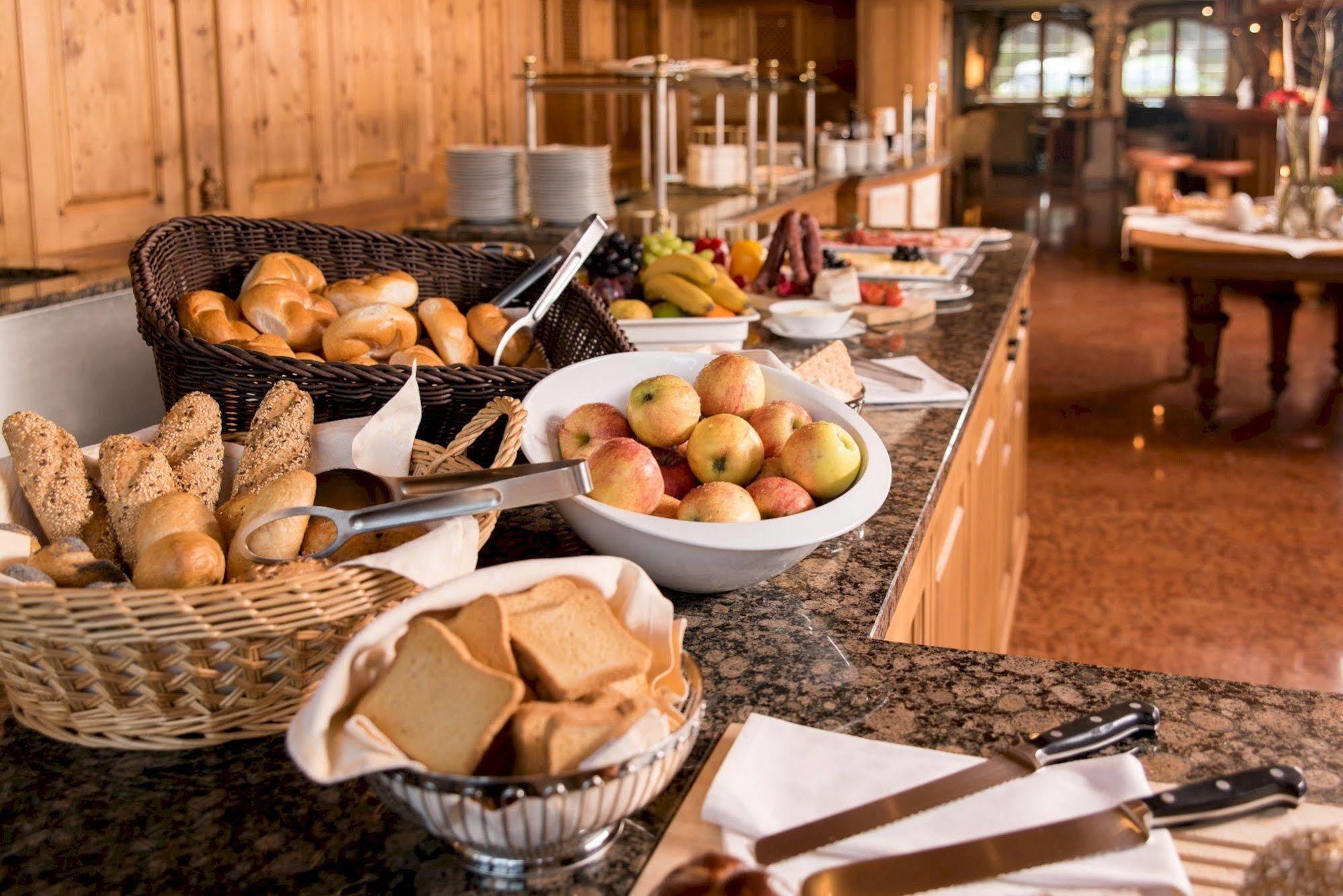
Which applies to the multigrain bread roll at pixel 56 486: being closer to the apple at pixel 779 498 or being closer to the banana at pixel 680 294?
the apple at pixel 779 498

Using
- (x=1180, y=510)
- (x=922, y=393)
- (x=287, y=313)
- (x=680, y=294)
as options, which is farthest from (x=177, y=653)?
(x=1180, y=510)

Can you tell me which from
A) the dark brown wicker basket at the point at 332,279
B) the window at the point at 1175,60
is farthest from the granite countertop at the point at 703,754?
the window at the point at 1175,60

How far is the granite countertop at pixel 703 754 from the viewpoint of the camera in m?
0.77

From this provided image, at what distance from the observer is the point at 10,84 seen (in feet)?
10.6

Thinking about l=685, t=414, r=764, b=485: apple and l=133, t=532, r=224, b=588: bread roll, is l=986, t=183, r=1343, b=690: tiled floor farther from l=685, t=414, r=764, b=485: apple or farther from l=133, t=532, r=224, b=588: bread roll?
l=133, t=532, r=224, b=588: bread roll

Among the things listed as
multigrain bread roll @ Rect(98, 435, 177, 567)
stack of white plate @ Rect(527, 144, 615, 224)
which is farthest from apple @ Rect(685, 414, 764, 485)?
stack of white plate @ Rect(527, 144, 615, 224)

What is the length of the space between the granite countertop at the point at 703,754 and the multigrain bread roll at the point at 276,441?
9.7 inches

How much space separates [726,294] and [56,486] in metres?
1.41

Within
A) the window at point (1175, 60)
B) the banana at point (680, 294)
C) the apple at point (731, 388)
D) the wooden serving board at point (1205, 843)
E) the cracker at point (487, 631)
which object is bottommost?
the wooden serving board at point (1205, 843)

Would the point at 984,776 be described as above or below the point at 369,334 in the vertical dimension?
below

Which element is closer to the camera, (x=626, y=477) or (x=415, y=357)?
(x=626, y=477)

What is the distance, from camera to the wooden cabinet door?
3.36 meters

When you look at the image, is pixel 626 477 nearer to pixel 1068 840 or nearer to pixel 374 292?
pixel 1068 840

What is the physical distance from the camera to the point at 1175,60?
17109mm
